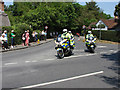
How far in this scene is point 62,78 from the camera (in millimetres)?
7199

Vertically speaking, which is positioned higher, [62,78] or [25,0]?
[25,0]

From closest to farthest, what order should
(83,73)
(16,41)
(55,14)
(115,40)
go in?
1. (83,73)
2. (16,41)
3. (115,40)
4. (55,14)

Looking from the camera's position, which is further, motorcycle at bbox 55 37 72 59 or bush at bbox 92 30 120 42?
bush at bbox 92 30 120 42

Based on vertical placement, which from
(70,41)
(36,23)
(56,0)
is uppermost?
(56,0)

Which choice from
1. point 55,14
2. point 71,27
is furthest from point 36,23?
point 71,27

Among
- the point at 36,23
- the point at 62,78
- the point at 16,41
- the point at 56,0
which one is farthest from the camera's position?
the point at 56,0

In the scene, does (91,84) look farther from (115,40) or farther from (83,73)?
(115,40)

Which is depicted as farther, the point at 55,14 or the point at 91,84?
the point at 55,14

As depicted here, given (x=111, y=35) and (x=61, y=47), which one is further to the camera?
(x=111, y=35)

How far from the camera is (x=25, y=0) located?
64188 mm

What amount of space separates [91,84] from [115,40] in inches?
1106

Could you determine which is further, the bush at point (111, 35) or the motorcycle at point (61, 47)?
the bush at point (111, 35)

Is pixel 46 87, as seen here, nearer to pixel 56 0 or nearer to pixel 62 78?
pixel 62 78

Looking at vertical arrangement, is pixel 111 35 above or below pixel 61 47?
above
